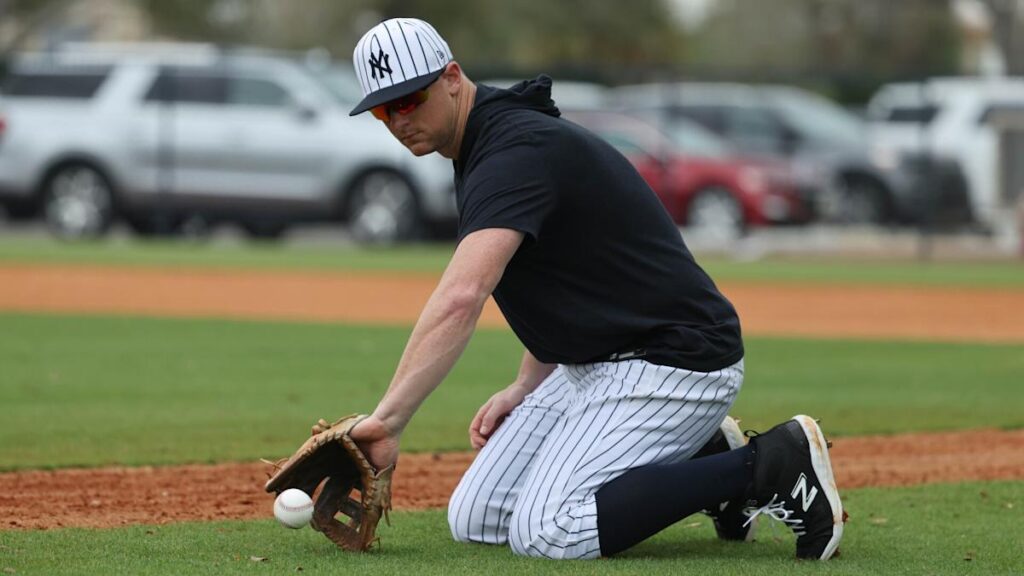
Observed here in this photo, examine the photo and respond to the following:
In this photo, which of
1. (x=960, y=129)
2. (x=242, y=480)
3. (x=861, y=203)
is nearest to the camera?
(x=242, y=480)

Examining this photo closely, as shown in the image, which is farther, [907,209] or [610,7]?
[610,7]

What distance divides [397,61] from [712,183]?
1863 cm

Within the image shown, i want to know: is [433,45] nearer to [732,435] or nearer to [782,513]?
[732,435]

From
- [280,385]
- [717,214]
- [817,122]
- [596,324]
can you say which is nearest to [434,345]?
[596,324]

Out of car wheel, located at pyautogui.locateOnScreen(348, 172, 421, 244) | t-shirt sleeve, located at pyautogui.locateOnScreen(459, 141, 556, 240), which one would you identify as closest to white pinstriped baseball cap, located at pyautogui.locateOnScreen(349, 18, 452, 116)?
t-shirt sleeve, located at pyautogui.locateOnScreen(459, 141, 556, 240)

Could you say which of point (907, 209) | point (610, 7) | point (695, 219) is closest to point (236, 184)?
point (695, 219)

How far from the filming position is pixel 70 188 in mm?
21938

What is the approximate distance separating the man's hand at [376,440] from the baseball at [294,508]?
0.92 feet

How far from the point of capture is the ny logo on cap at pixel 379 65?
4824 mm

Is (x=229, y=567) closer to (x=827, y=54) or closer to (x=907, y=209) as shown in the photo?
(x=907, y=209)

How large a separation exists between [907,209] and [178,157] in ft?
35.5

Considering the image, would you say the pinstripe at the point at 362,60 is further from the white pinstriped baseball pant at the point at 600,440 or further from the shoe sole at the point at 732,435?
the shoe sole at the point at 732,435

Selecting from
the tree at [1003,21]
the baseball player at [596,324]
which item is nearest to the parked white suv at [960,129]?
the tree at [1003,21]

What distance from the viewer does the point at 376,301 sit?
50.4ft
